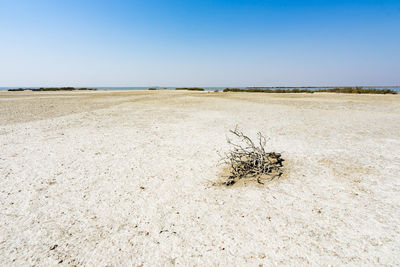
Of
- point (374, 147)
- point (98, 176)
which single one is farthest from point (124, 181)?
point (374, 147)

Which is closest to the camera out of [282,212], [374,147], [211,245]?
[211,245]

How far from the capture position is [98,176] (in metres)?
4.48

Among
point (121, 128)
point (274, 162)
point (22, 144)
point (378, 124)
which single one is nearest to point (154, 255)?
point (274, 162)

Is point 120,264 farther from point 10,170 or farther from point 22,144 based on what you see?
point 22,144

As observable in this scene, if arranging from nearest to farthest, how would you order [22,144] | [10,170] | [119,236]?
[119,236] < [10,170] < [22,144]

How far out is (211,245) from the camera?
8.37 feet

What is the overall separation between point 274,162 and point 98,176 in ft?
13.4

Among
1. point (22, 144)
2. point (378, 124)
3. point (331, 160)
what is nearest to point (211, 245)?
point (331, 160)

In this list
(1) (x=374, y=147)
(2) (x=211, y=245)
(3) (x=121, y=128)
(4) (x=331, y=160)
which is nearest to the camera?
(2) (x=211, y=245)

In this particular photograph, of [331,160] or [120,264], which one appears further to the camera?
[331,160]

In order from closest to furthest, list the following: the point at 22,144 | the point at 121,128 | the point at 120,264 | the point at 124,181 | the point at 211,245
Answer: the point at 120,264, the point at 211,245, the point at 124,181, the point at 22,144, the point at 121,128

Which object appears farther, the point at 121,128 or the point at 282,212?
the point at 121,128

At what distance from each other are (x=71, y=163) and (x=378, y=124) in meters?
12.0

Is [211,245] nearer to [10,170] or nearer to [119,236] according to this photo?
[119,236]
